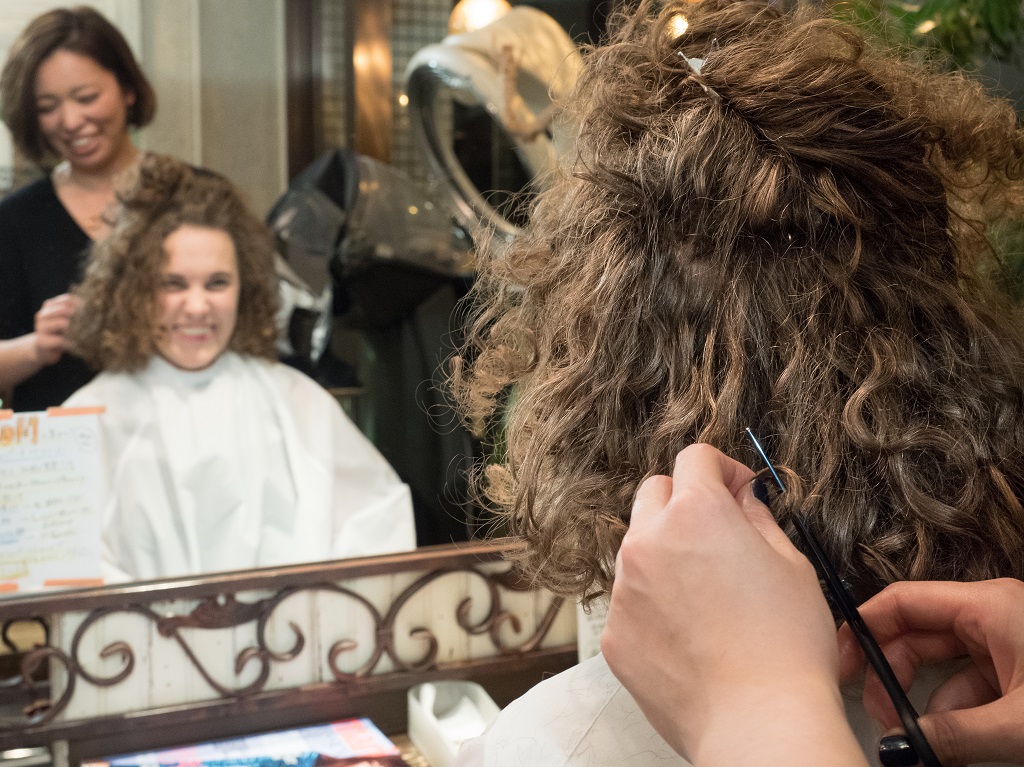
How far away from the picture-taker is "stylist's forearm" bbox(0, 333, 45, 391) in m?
1.05

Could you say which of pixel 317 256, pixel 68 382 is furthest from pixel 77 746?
pixel 317 256

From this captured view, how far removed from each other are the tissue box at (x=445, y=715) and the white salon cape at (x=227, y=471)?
0.22m

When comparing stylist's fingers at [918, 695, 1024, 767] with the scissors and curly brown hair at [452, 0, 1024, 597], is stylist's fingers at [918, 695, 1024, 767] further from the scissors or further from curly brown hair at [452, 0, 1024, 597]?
curly brown hair at [452, 0, 1024, 597]

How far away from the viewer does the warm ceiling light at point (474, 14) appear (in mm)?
1245

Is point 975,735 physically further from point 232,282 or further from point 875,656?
point 232,282

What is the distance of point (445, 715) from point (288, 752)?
225mm

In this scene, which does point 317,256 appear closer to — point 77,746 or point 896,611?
point 77,746

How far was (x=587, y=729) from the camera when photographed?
Answer: 613 mm

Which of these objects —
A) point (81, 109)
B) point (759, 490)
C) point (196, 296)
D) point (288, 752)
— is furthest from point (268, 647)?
point (759, 490)

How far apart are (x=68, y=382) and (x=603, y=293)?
70cm

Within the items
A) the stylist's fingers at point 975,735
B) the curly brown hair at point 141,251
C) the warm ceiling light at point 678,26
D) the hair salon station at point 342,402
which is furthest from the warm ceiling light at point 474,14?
the stylist's fingers at point 975,735

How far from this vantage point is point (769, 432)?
2.10 feet

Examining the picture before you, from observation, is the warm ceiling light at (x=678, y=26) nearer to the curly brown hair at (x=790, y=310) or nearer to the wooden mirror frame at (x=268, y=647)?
the curly brown hair at (x=790, y=310)

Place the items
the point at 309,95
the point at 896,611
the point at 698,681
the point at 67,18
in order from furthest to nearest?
the point at 309,95 → the point at 67,18 → the point at 896,611 → the point at 698,681
